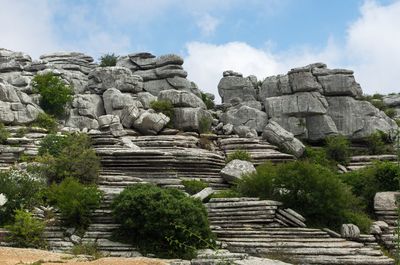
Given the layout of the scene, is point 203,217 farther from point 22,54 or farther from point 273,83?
point 22,54

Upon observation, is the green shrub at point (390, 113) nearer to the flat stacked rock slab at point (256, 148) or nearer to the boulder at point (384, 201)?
the flat stacked rock slab at point (256, 148)

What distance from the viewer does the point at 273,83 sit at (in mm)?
42812

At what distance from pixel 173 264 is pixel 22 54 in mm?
43096

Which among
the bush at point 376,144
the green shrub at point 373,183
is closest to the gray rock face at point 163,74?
the bush at point 376,144

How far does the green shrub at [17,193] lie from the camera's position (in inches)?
734

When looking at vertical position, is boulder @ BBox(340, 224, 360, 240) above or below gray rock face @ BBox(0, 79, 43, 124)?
below

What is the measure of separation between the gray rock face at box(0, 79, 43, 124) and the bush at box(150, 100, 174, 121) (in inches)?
329

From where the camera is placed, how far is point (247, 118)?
40.2m

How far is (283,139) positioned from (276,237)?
58.8 feet

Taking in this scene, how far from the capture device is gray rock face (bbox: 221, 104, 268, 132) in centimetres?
3984

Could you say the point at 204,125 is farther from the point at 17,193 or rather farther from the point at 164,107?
the point at 17,193

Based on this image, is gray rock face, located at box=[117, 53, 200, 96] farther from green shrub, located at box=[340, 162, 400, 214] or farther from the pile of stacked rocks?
green shrub, located at box=[340, 162, 400, 214]

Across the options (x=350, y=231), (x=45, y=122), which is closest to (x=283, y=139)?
(x=45, y=122)

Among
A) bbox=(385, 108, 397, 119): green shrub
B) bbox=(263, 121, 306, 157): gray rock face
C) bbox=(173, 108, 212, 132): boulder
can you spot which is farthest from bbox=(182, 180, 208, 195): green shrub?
bbox=(385, 108, 397, 119): green shrub
